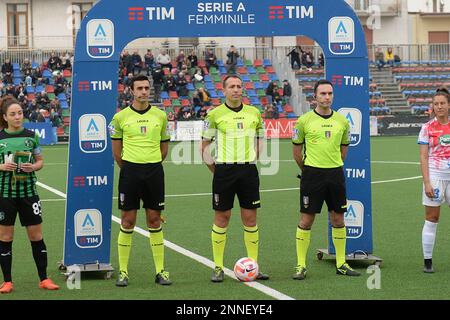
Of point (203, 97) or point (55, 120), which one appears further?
point (203, 97)

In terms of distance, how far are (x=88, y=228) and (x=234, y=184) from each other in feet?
6.01

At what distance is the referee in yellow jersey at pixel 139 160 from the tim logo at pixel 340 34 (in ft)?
7.48

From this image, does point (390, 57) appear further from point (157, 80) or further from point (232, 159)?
point (232, 159)

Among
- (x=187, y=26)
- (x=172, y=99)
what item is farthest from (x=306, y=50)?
(x=187, y=26)

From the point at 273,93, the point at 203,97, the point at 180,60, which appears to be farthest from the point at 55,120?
the point at 273,93

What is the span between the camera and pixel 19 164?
31.7ft

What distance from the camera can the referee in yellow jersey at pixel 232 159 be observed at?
10.2 meters

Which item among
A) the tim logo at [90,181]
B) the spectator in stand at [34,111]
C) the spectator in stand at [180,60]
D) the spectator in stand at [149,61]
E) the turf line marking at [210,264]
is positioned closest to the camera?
the turf line marking at [210,264]

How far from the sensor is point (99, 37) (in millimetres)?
10383

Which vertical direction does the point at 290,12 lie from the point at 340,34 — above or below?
above

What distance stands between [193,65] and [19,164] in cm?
3505

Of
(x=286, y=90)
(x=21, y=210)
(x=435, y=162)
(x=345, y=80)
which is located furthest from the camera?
(x=286, y=90)

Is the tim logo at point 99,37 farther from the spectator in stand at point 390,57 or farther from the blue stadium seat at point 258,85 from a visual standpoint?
the spectator in stand at point 390,57

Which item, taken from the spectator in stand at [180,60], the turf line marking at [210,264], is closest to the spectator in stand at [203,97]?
the spectator in stand at [180,60]
